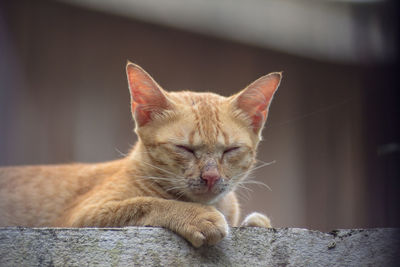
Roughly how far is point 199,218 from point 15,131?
2515 millimetres

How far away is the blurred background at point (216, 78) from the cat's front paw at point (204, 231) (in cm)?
203

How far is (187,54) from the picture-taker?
4.79 meters

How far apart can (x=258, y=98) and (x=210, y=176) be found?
1.86ft

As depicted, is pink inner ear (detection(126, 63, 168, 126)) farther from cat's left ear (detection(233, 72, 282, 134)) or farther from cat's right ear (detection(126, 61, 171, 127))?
cat's left ear (detection(233, 72, 282, 134))

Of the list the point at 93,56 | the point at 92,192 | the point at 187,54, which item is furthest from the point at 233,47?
the point at 92,192

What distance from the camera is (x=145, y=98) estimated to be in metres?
2.46

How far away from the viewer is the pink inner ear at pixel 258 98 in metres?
2.51

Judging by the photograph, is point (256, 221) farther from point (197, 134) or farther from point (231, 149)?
point (197, 134)

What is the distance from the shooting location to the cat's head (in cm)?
226

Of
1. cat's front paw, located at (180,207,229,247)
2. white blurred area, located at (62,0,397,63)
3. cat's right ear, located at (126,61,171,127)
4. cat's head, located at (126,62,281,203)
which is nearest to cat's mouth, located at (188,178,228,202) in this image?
cat's head, located at (126,62,281,203)

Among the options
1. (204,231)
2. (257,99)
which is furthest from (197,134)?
(204,231)

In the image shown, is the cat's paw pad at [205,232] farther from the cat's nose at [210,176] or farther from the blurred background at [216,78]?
the blurred background at [216,78]

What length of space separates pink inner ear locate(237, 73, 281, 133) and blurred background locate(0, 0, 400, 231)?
1332mm

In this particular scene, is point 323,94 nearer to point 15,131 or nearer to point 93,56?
point 93,56
